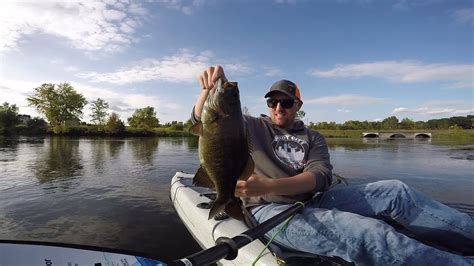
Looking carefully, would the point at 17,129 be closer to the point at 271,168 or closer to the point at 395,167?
the point at 395,167

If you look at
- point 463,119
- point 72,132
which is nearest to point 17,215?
point 72,132

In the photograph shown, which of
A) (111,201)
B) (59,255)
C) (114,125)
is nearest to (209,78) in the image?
(59,255)

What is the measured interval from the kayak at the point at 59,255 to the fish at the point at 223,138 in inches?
39.3

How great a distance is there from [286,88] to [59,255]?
2962 millimetres

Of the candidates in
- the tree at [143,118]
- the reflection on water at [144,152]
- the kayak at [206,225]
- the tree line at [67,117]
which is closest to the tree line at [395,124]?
the tree line at [67,117]

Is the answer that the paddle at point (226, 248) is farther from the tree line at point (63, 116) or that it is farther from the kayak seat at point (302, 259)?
the tree line at point (63, 116)

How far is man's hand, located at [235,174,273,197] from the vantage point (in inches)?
109

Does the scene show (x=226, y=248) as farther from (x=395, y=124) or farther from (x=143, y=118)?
(x=395, y=124)

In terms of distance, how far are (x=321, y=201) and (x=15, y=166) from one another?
1815cm

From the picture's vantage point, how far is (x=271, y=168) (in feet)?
12.7

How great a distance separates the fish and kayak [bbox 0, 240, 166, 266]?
3.27 ft

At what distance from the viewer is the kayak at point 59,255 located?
2.74 m

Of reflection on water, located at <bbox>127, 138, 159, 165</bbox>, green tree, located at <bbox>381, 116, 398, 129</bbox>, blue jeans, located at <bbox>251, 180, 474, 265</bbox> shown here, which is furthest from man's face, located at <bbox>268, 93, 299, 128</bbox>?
green tree, located at <bbox>381, 116, 398, 129</bbox>

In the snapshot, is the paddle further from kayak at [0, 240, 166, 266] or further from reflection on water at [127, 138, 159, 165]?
reflection on water at [127, 138, 159, 165]
